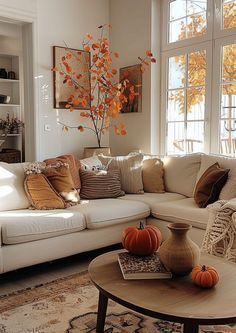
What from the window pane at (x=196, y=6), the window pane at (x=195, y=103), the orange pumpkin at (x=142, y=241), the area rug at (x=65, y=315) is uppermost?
the window pane at (x=196, y=6)

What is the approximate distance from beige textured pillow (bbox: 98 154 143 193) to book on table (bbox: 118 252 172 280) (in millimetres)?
1980

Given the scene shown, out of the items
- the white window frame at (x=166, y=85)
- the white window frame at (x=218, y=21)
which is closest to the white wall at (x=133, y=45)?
the white window frame at (x=166, y=85)

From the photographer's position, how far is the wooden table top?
56.6 inches

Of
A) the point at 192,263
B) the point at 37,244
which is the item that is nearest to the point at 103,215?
the point at 37,244

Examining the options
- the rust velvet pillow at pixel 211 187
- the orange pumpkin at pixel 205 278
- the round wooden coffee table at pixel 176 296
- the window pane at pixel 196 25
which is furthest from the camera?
the window pane at pixel 196 25

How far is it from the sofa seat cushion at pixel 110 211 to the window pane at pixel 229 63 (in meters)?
1.67

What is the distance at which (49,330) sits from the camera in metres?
2.03

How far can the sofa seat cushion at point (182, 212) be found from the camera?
10.0ft

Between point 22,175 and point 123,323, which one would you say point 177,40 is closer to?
point 22,175

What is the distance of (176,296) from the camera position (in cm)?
156

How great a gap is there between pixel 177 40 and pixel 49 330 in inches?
144

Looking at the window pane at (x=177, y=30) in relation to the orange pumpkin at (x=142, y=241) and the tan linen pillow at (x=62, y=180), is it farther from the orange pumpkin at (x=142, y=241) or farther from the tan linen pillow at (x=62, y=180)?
the orange pumpkin at (x=142, y=241)

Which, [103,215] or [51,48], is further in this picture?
[51,48]

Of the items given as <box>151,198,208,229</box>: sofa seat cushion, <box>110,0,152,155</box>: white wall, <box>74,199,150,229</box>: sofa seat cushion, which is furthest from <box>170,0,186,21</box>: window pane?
<box>74,199,150,229</box>: sofa seat cushion
